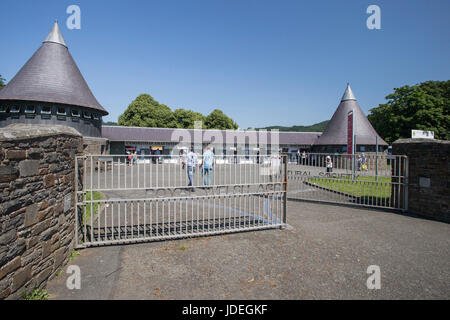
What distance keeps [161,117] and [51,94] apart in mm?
30834

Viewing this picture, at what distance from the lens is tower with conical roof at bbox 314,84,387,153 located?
1243 inches

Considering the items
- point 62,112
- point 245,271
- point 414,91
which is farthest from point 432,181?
point 414,91

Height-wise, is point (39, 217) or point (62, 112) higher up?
point (62, 112)

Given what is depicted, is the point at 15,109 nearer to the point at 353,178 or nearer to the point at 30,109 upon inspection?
the point at 30,109

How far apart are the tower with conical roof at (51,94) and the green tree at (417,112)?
43904 millimetres

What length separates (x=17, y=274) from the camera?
3109 mm

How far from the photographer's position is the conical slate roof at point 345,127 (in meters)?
32.0

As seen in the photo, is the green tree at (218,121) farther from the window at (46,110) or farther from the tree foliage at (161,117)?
the window at (46,110)

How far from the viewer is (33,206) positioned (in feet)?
11.4

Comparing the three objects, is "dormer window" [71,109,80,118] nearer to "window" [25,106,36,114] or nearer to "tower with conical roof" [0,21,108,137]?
"tower with conical roof" [0,21,108,137]

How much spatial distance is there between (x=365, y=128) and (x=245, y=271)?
34.7m

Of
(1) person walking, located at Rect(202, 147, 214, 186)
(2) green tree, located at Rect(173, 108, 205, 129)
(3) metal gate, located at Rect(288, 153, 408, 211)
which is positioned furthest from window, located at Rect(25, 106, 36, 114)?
(2) green tree, located at Rect(173, 108, 205, 129)

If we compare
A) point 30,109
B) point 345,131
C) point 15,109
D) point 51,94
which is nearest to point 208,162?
point 51,94
